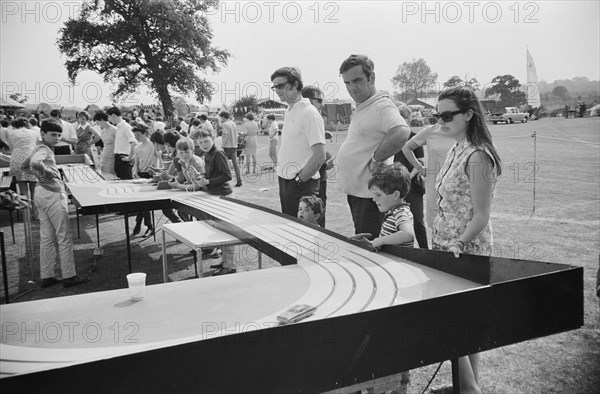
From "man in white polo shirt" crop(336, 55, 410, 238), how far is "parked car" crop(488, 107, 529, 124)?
34.6 meters

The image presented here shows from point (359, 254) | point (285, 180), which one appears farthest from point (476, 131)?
point (285, 180)

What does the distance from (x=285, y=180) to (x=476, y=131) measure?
184 cm

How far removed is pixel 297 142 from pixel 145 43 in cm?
A: 2715

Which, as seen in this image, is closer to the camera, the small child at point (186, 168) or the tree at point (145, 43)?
the small child at point (186, 168)

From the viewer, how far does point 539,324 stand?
171cm

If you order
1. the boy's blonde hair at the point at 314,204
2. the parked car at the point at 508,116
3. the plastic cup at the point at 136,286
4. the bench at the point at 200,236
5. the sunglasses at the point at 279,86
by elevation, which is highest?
the parked car at the point at 508,116

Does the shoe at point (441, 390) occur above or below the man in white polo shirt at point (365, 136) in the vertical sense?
below

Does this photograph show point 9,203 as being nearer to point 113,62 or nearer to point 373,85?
point 373,85

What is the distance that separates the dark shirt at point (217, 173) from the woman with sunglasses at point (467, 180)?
2853 mm

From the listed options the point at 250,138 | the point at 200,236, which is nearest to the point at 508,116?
the point at 250,138

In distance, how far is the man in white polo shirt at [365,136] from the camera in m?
3.18

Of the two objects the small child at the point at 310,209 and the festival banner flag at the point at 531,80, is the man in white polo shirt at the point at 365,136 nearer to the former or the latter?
the small child at the point at 310,209

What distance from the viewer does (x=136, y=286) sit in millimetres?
1896

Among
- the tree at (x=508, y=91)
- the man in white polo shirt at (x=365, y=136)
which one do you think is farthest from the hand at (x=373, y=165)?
the tree at (x=508, y=91)
